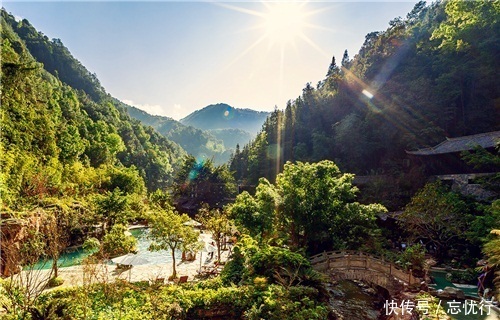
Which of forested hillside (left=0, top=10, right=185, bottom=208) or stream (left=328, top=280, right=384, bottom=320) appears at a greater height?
forested hillside (left=0, top=10, right=185, bottom=208)

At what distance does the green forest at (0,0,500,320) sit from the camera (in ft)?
30.5

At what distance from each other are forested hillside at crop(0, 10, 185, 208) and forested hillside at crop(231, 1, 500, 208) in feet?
80.7

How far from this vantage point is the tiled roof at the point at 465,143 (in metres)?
20.6

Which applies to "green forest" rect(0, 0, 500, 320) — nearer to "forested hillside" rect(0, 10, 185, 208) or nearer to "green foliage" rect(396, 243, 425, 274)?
"green foliage" rect(396, 243, 425, 274)

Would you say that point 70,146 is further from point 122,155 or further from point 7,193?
point 122,155

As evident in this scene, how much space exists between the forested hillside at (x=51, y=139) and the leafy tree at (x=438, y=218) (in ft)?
76.3

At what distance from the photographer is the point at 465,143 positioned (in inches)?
882

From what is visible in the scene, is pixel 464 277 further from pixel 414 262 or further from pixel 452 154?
pixel 452 154

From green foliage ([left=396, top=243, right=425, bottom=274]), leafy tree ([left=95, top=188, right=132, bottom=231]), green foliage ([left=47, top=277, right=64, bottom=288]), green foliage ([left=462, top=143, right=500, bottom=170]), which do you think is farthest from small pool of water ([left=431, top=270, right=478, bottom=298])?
leafy tree ([left=95, top=188, right=132, bottom=231])

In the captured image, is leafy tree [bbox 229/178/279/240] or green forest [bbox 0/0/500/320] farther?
leafy tree [bbox 229/178/279/240]

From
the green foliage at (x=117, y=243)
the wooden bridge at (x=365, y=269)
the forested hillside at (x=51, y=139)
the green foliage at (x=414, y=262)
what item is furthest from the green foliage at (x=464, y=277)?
the forested hillside at (x=51, y=139)

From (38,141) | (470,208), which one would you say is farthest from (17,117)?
(470,208)

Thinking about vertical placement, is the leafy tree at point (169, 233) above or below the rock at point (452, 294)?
above

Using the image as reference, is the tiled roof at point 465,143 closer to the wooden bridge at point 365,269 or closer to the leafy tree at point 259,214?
the wooden bridge at point 365,269
